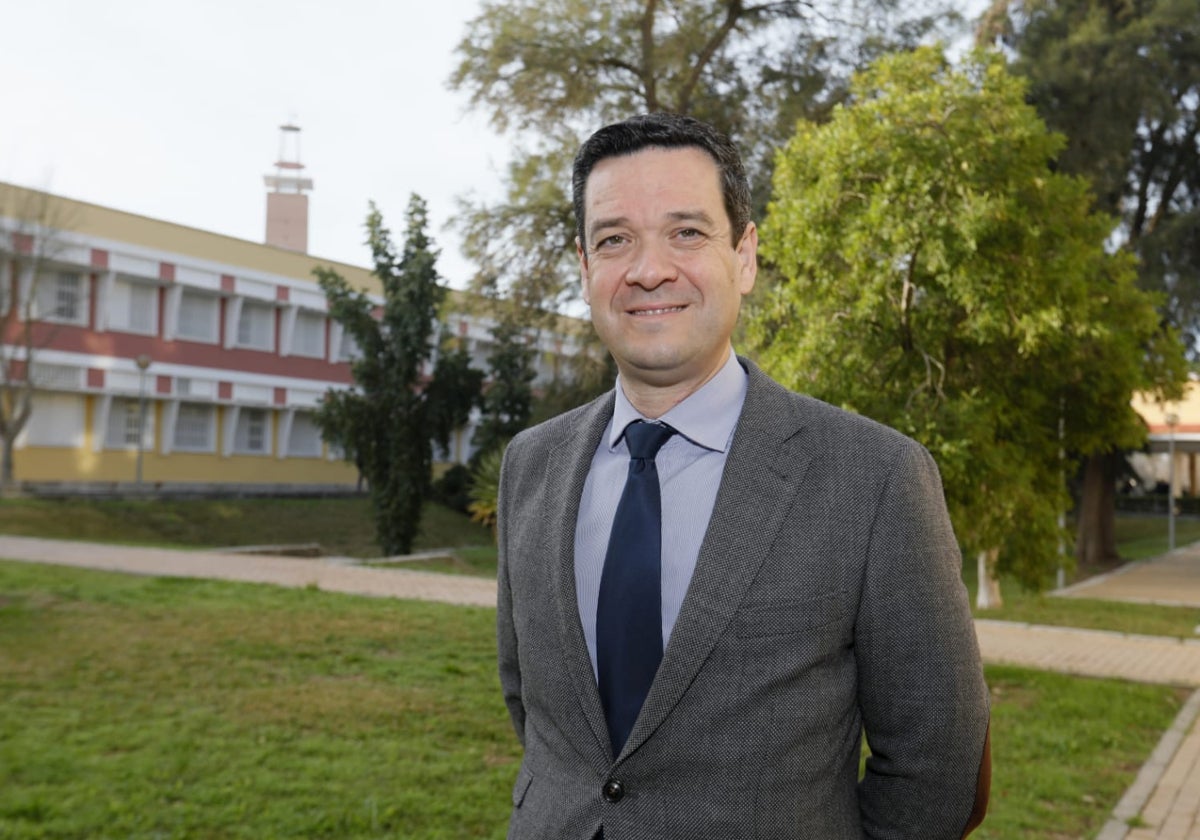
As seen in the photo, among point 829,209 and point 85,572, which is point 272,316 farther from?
point 829,209

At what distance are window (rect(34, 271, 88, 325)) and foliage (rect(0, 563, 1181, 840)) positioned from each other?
92.0 feet

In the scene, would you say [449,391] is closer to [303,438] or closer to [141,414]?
[141,414]

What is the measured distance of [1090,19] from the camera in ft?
82.5

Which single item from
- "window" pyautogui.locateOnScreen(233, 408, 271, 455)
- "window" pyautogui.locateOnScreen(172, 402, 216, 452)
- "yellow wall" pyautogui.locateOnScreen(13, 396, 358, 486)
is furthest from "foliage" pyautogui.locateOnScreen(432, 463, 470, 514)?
"window" pyautogui.locateOnScreen(172, 402, 216, 452)

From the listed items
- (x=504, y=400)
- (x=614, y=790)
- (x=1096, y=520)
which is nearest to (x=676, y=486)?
(x=614, y=790)

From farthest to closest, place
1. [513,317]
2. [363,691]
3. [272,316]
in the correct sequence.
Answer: [272,316], [513,317], [363,691]

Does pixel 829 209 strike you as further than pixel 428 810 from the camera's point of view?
Yes

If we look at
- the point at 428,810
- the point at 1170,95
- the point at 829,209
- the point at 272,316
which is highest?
the point at 1170,95

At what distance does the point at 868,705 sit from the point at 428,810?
13.7 feet

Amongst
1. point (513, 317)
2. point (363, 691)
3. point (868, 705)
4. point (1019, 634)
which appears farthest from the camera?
point (513, 317)

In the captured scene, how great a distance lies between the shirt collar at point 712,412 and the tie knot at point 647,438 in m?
0.02

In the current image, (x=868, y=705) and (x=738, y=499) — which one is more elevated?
(x=738, y=499)

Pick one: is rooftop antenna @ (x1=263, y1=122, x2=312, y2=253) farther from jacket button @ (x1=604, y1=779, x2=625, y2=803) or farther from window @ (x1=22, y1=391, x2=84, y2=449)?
jacket button @ (x1=604, y1=779, x2=625, y2=803)

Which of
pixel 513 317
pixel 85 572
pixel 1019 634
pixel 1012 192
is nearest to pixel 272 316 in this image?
pixel 513 317
